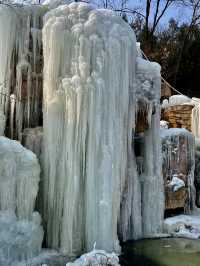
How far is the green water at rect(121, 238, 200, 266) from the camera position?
7988mm

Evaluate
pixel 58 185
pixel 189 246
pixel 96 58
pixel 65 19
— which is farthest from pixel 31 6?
pixel 189 246

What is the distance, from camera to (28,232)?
24.4ft

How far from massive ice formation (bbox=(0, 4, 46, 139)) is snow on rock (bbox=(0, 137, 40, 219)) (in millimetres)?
1265

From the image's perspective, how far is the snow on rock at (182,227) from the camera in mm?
10141

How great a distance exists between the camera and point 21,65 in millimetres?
8891

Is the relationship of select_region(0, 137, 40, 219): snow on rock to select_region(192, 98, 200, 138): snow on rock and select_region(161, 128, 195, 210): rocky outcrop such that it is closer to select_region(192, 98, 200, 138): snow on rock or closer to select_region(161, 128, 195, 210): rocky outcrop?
select_region(161, 128, 195, 210): rocky outcrop

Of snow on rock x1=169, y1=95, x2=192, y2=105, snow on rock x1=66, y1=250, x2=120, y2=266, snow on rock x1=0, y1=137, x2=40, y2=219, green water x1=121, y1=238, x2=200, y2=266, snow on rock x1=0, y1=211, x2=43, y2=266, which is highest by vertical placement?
snow on rock x1=169, y1=95, x2=192, y2=105

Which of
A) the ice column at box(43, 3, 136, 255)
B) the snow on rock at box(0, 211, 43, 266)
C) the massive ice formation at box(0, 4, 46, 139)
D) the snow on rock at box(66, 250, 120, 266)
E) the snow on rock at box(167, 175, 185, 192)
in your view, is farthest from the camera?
the snow on rock at box(167, 175, 185, 192)

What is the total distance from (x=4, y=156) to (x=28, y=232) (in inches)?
49.4

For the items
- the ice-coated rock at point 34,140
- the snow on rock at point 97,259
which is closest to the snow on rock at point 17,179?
the ice-coated rock at point 34,140

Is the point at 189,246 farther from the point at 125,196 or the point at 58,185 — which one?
the point at 58,185

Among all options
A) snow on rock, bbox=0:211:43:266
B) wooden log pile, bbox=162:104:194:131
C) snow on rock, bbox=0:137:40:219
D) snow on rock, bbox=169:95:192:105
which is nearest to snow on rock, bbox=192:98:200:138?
wooden log pile, bbox=162:104:194:131

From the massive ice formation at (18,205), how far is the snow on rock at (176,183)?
4382mm

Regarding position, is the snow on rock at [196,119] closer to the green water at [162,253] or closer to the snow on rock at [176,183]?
the snow on rock at [176,183]
